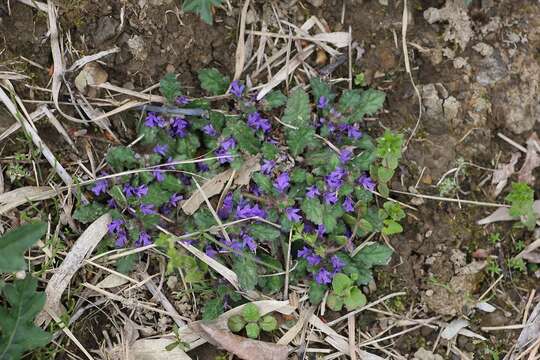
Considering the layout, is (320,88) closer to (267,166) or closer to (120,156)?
(267,166)

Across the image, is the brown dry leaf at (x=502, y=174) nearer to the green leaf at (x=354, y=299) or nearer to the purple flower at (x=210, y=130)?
the green leaf at (x=354, y=299)

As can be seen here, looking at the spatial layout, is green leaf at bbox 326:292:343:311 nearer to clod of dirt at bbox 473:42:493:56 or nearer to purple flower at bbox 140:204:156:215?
purple flower at bbox 140:204:156:215

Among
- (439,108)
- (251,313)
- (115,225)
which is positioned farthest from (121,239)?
(439,108)

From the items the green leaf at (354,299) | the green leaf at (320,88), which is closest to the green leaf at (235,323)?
the green leaf at (354,299)

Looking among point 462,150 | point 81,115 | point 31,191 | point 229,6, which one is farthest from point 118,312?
point 462,150

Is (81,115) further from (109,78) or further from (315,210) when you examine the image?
(315,210)

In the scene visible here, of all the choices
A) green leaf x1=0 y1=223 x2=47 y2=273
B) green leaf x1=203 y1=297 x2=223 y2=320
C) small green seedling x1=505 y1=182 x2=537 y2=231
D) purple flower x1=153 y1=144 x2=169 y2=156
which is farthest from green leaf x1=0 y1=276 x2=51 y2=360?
small green seedling x1=505 y1=182 x2=537 y2=231
